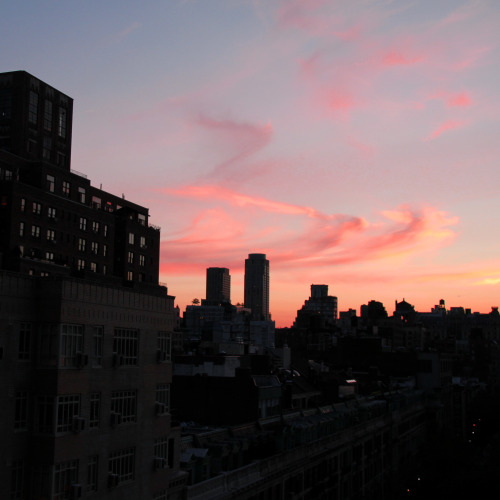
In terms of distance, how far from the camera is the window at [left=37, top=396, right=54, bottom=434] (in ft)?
90.9

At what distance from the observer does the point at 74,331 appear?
29.3 metres

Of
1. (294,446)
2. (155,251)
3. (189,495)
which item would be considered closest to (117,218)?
(155,251)

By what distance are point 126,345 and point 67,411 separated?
539 centimetres

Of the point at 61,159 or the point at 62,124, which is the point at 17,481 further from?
the point at 62,124

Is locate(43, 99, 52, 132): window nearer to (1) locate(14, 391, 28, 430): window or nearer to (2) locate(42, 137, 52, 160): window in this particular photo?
(2) locate(42, 137, 52, 160): window

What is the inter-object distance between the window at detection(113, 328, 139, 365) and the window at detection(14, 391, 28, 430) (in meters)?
5.44

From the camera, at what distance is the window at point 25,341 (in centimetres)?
2775

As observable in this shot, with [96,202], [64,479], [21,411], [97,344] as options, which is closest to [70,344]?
[97,344]

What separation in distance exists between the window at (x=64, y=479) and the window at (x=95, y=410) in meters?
1.96

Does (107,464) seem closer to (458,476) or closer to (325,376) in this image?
(458,476)

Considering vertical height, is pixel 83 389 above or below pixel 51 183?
below

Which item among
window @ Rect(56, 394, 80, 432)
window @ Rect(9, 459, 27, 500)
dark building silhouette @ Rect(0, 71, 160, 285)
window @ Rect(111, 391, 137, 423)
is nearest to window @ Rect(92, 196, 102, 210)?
dark building silhouette @ Rect(0, 71, 160, 285)

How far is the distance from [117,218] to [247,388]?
45.0 meters

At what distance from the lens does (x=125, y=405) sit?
3278 cm
